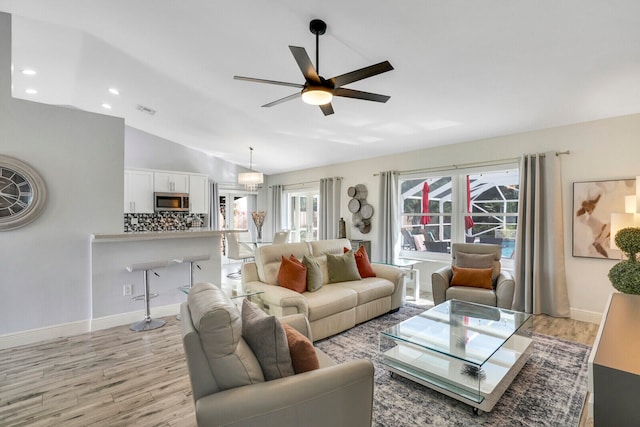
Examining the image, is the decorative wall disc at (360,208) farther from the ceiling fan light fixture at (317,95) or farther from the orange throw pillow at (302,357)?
the orange throw pillow at (302,357)

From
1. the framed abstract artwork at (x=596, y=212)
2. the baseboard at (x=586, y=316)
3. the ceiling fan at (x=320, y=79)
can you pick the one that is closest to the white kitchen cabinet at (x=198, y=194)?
the ceiling fan at (x=320, y=79)

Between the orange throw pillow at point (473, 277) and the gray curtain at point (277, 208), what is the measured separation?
5211 millimetres

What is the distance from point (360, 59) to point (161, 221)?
18.1ft

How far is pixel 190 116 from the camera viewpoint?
5195 millimetres

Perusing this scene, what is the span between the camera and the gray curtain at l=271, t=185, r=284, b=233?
323 inches

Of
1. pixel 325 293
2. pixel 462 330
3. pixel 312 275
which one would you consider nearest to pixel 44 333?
pixel 312 275

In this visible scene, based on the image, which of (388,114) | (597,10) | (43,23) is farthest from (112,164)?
(597,10)

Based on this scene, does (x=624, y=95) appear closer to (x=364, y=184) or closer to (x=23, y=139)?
(x=364, y=184)

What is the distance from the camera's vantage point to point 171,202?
6445 mm

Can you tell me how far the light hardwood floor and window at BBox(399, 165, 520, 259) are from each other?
1687 mm

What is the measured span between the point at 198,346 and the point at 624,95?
4.54m

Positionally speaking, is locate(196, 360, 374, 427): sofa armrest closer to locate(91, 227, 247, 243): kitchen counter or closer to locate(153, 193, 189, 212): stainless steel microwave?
locate(91, 227, 247, 243): kitchen counter

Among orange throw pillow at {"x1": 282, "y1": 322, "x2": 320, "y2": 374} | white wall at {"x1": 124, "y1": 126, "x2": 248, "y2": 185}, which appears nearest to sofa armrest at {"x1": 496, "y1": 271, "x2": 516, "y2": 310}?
orange throw pillow at {"x1": 282, "y1": 322, "x2": 320, "y2": 374}

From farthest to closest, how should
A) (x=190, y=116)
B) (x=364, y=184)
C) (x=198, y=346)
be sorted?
1. (x=364, y=184)
2. (x=190, y=116)
3. (x=198, y=346)
